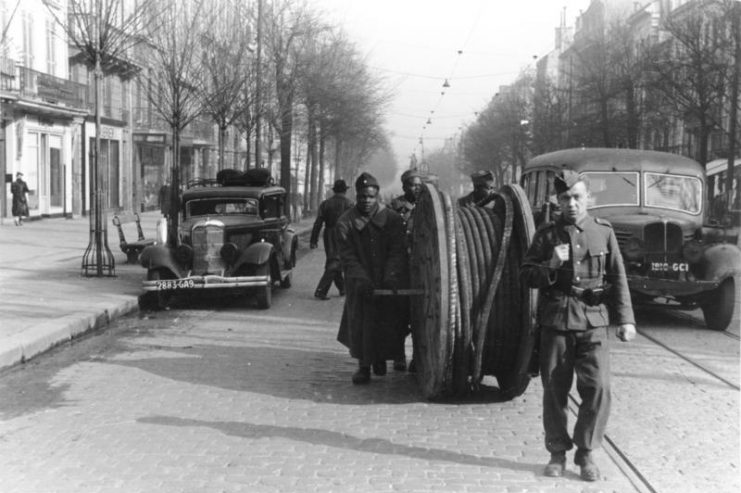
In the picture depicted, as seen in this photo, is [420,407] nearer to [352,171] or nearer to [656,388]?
[656,388]

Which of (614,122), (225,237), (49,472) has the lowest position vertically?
(49,472)

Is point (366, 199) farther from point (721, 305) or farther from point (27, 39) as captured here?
point (27, 39)

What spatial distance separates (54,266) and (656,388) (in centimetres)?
1214

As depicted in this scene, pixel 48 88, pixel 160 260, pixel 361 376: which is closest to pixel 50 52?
pixel 48 88

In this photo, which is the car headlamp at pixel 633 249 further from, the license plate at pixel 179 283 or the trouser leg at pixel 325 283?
the license plate at pixel 179 283

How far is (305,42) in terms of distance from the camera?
33.6 m

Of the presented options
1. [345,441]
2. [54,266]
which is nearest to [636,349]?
[345,441]

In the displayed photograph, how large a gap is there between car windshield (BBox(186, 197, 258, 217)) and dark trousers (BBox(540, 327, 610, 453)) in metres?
9.24

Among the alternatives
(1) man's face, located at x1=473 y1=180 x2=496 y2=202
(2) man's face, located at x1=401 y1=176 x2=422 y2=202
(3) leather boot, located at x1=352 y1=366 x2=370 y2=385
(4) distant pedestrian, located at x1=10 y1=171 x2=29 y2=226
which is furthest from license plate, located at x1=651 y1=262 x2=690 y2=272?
(4) distant pedestrian, located at x1=10 y1=171 x2=29 y2=226

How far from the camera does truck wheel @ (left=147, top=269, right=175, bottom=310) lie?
12.5 metres

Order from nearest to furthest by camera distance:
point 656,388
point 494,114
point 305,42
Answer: point 656,388 → point 305,42 → point 494,114

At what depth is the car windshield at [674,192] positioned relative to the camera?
12.9 m

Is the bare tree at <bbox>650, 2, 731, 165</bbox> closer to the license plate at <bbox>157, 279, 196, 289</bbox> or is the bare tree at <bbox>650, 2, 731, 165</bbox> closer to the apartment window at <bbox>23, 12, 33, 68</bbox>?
the license plate at <bbox>157, 279, 196, 289</bbox>

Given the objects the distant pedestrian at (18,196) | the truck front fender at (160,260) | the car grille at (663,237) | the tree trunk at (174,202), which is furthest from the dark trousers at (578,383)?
the distant pedestrian at (18,196)
